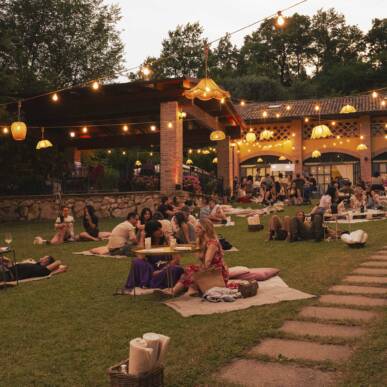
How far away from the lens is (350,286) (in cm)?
615

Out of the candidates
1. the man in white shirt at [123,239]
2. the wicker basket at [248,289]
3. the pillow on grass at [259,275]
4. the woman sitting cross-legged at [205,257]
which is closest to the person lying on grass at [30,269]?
the man in white shirt at [123,239]

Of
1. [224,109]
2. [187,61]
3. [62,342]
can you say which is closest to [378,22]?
[187,61]

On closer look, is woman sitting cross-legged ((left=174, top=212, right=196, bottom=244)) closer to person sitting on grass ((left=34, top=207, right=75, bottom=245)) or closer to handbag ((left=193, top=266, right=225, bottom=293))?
handbag ((left=193, top=266, right=225, bottom=293))

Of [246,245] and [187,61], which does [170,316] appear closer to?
[246,245]

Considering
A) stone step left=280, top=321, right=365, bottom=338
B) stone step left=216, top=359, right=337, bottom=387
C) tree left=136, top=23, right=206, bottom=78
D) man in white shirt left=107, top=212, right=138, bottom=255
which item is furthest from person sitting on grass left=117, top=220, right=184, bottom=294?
tree left=136, top=23, right=206, bottom=78

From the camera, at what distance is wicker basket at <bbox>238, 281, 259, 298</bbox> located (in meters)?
6.00

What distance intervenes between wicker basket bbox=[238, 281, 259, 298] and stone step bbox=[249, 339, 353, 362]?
69.7 inches

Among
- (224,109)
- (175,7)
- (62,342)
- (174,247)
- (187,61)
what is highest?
(175,7)

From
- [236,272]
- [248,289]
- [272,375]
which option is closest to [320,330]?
[272,375]

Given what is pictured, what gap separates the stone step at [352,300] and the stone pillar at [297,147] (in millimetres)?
24425

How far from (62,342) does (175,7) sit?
4701 inches

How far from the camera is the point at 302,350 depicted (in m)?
3.95

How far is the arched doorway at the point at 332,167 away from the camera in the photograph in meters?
28.7

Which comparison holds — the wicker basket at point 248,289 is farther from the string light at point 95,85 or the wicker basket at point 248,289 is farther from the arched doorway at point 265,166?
the arched doorway at point 265,166
